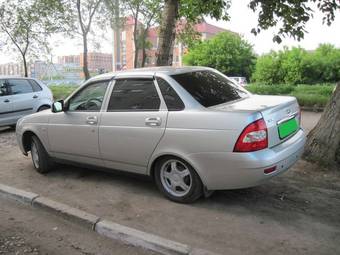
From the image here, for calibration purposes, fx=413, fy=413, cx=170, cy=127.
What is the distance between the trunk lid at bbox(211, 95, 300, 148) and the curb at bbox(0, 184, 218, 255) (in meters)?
1.52

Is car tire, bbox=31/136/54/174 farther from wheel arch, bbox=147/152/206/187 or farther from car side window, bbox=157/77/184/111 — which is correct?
car side window, bbox=157/77/184/111

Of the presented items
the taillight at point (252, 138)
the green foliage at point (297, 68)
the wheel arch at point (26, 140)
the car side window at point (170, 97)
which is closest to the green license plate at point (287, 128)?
the taillight at point (252, 138)

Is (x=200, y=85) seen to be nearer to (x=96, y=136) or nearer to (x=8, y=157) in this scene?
(x=96, y=136)

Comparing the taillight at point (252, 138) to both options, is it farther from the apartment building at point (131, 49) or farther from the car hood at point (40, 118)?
the apartment building at point (131, 49)

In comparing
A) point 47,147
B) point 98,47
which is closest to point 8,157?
point 47,147

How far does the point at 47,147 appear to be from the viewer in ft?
21.1

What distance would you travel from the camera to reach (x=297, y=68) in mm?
22891

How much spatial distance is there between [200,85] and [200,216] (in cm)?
161

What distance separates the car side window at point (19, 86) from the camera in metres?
11.6

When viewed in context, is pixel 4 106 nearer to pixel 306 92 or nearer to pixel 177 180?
pixel 177 180

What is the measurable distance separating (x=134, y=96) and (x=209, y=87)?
0.97 m

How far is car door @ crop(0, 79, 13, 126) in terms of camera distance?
11289mm

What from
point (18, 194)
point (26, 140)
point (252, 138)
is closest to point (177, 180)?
point (252, 138)

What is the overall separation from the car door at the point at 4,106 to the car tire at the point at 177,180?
7.57m
